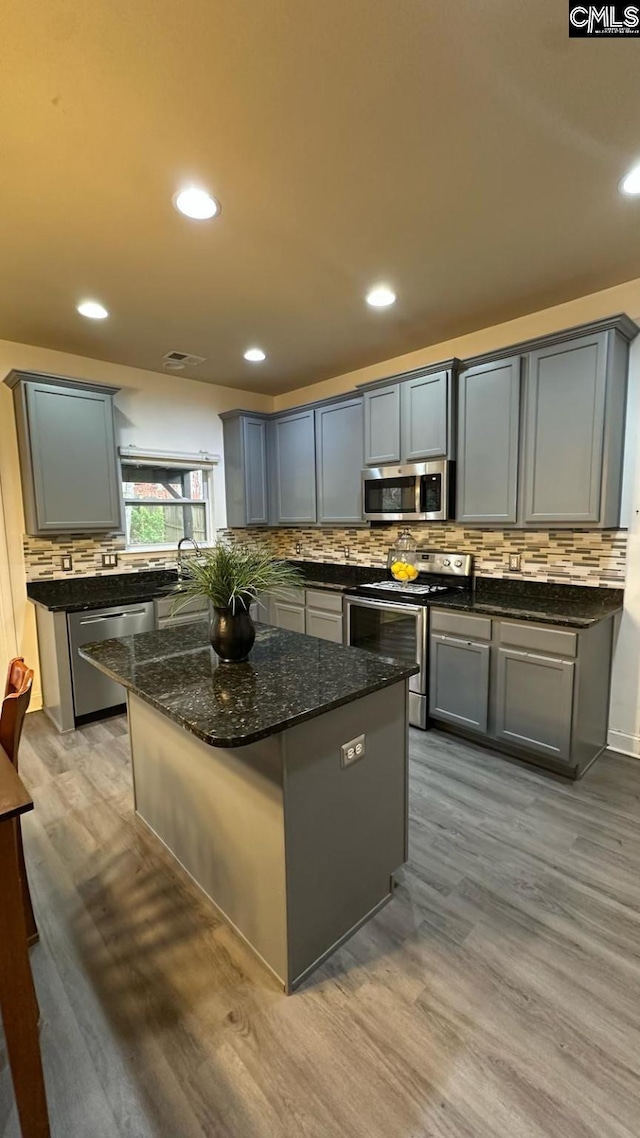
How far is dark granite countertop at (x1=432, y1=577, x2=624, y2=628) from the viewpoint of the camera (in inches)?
100

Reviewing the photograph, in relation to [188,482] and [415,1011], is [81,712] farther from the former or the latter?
[415,1011]

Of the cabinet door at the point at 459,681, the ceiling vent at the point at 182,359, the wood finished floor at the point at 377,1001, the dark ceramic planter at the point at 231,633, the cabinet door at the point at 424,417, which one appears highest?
the ceiling vent at the point at 182,359

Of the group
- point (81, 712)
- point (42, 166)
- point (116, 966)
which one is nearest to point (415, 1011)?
point (116, 966)

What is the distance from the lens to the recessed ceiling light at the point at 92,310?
9.06 ft

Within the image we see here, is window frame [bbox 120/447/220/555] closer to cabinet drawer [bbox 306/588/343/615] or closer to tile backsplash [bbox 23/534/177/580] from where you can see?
tile backsplash [bbox 23/534/177/580]

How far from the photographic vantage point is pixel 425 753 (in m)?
2.90

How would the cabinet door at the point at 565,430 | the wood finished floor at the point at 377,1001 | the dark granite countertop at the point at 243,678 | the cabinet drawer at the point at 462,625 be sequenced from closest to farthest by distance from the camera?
the wood finished floor at the point at 377,1001 → the dark granite countertop at the point at 243,678 → the cabinet door at the point at 565,430 → the cabinet drawer at the point at 462,625

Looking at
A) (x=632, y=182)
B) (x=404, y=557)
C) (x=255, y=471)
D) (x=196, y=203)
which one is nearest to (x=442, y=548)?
(x=404, y=557)

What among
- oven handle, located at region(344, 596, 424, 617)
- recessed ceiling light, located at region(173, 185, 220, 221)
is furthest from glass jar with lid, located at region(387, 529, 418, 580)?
recessed ceiling light, located at region(173, 185, 220, 221)

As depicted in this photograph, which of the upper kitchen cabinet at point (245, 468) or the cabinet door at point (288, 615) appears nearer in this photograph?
the cabinet door at point (288, 615)

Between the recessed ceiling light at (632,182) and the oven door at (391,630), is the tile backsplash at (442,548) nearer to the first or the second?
the oven door at (391,630)

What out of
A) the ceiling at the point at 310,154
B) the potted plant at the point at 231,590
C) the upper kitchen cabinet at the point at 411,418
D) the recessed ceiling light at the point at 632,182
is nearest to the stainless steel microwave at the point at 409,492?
the upper kitchen cabinet at the point at 411,418

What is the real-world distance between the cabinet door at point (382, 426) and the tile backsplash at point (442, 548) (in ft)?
2.16

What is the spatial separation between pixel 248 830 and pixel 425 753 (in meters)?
1.68
